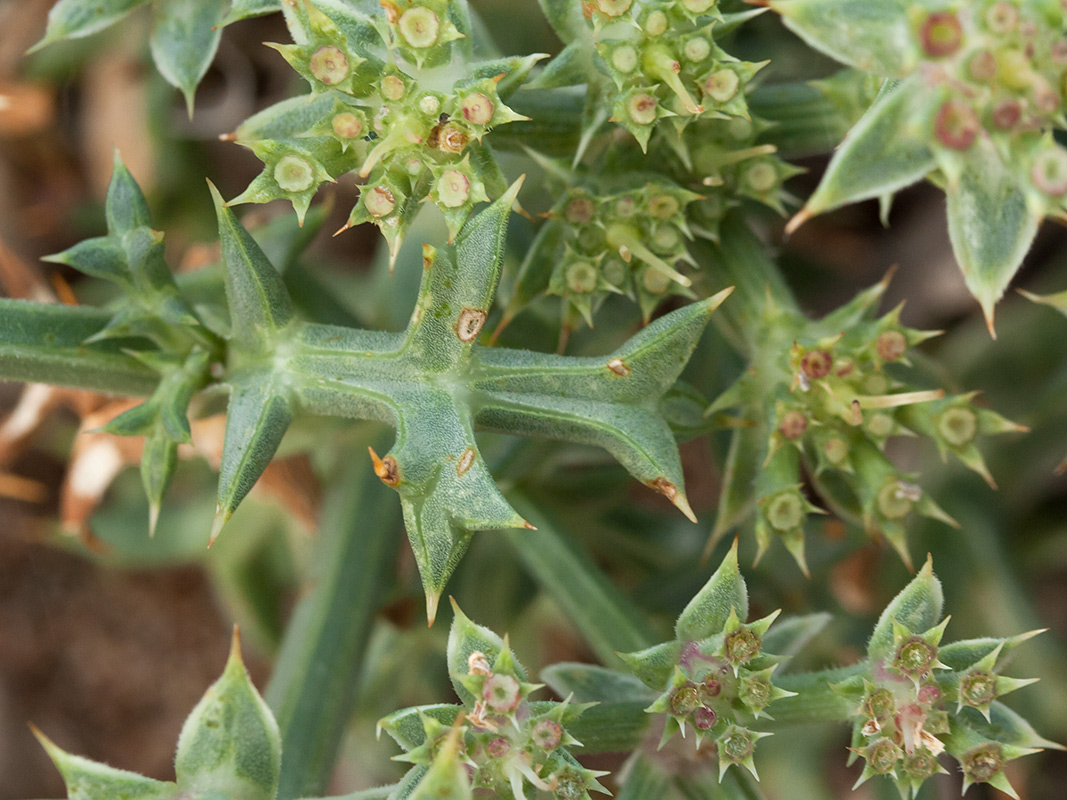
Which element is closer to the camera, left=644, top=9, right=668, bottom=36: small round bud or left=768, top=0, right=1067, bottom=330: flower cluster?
left=768, top=0, right=1067, bottom=330: flower cluster

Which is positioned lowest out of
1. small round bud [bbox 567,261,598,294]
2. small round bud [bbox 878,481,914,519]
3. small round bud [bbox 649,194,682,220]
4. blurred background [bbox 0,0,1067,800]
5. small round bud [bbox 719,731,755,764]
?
blurred background [bbox 0,0,1067,800]

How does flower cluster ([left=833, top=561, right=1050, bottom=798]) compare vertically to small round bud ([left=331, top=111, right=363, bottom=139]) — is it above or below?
below

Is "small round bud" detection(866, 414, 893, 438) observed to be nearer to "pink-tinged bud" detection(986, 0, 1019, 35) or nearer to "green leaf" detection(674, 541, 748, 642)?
"green leaf" detection(674, 541, 748, 642)

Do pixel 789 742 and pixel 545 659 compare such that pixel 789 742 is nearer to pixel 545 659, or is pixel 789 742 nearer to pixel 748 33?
pixel 545 659

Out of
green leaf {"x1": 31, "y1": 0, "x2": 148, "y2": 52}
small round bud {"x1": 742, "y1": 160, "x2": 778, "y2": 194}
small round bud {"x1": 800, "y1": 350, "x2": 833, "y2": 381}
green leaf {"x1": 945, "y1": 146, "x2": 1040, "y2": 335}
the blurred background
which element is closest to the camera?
green leaf {"x1": 945, "y1": 146, "x2": 1040, "y2": 335}

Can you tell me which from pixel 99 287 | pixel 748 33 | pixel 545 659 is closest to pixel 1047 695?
pixel 545 659

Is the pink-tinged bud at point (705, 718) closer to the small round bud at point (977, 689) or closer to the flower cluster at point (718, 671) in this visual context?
the flower cluster at point (718, 671)

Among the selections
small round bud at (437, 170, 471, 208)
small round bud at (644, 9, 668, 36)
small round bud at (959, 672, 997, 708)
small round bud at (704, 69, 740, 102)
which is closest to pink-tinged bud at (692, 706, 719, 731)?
small round bud at (959, 672, 997, 708)
